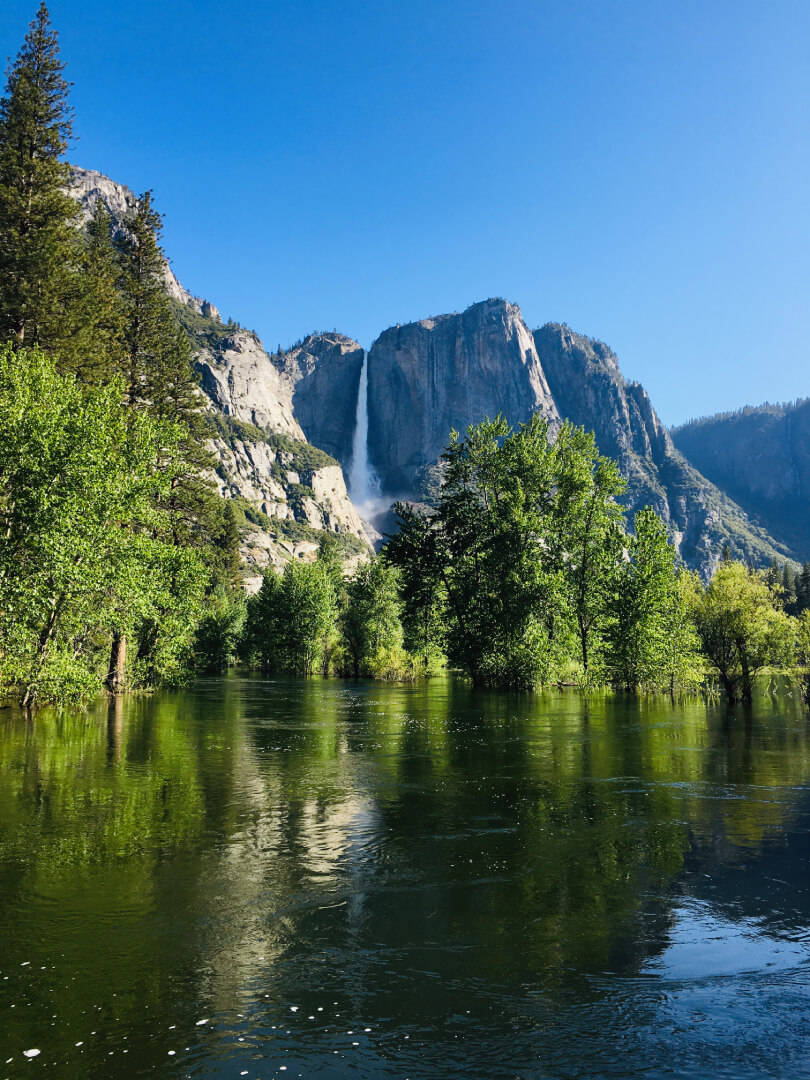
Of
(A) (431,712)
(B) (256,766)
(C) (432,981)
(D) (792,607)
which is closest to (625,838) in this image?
(C) (432,981)

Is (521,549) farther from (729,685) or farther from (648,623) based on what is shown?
(729,685)

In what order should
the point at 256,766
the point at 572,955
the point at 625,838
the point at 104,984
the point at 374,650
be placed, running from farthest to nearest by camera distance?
the point at 374,650
the point at 256,766
the point at 625,838
the point at 572,955
the point at 104,984

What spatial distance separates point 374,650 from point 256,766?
60.0 metres

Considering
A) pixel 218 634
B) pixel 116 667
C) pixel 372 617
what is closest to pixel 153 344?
pixel 116 667

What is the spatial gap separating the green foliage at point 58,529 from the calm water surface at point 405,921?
29.7 feet

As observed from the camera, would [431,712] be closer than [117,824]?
No

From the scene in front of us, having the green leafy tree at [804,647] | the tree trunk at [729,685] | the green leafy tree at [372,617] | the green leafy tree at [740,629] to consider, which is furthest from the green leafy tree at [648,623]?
the green leafy tree at [372,617]

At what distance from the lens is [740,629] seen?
1642 inches

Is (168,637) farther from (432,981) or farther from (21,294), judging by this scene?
(432,981)

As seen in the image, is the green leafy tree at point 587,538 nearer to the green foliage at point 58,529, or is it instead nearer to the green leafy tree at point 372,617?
the green foliage at point 58,529

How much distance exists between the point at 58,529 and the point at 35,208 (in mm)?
21304

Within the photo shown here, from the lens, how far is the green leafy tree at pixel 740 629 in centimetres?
4134

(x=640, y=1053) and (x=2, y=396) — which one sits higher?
(x=2, y=396)

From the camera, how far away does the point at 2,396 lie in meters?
26.0
